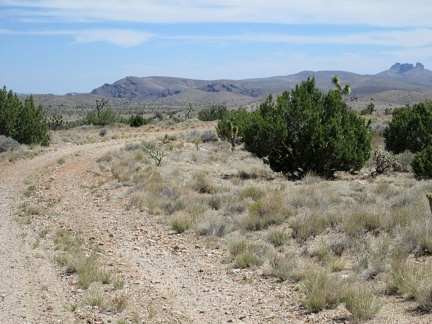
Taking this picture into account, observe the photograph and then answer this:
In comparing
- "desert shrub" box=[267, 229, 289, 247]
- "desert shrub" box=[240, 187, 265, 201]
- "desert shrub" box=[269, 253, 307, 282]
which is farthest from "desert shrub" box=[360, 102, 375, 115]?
"desert shrub" box=[269, 253, 307, 282]

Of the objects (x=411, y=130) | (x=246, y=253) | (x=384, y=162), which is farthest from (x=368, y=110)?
(x=246, y=253)

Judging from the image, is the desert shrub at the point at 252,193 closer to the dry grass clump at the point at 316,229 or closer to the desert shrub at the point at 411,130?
the dry grass clump at the point at 316,229

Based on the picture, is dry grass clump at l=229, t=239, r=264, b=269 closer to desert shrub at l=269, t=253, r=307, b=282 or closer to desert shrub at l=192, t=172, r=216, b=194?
desert shrub at l=269, t=253, r=307, b=282

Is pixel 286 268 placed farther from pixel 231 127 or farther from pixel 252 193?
pixel 231 127

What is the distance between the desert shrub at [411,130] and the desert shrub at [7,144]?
69.6 feet

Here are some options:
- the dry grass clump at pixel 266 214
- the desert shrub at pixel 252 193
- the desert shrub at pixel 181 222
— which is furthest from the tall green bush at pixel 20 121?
the dry grass clump at pixel 266 214

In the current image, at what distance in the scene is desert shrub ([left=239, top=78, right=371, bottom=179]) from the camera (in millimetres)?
18906

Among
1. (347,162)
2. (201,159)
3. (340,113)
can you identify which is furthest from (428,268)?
(201,159)

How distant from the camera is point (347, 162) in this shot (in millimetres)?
19000

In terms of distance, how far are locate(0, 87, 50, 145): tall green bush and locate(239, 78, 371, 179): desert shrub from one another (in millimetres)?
16755

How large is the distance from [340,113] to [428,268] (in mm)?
13556

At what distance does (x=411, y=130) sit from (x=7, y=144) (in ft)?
73.7

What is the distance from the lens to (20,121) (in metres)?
31.2

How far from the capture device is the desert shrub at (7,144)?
27.7 meters
